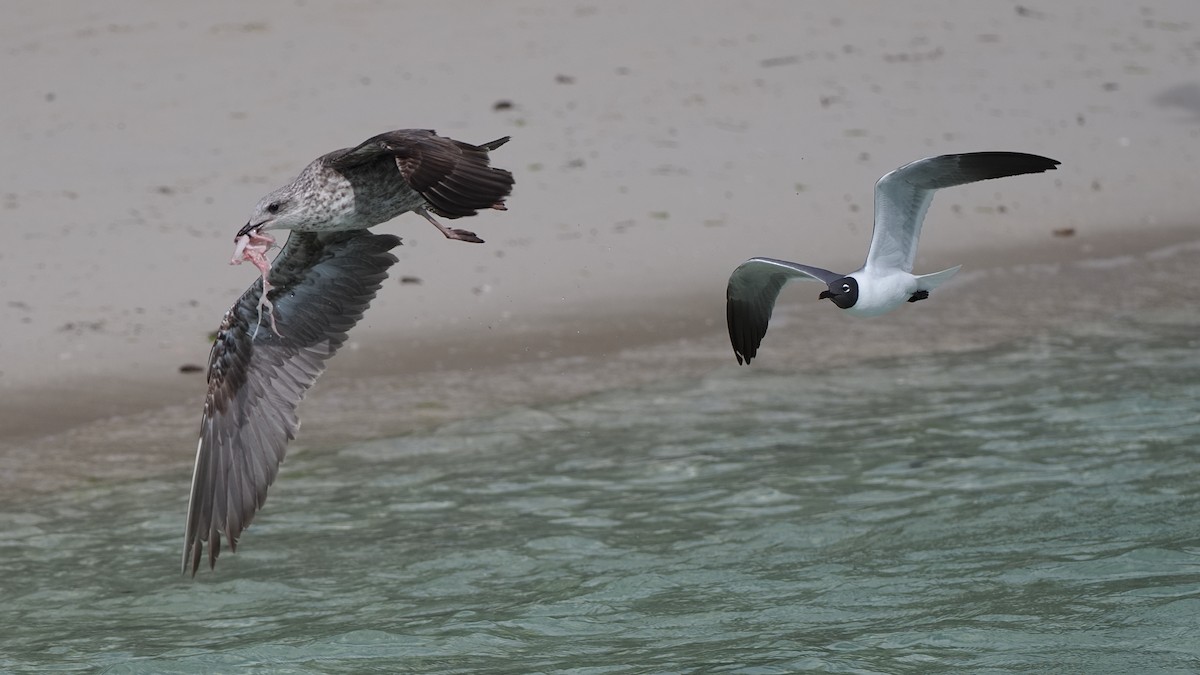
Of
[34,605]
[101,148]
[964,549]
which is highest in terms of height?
[101,148]

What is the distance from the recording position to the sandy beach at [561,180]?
10.5m

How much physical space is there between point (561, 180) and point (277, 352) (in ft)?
17.1

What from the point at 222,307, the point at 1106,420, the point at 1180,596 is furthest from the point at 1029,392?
the point at 222,307

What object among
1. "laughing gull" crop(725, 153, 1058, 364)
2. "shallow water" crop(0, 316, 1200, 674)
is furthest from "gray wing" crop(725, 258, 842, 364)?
"shallow water" crop(0, 316, 1200, 674)

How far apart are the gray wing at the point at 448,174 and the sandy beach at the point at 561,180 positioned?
13.4 feet

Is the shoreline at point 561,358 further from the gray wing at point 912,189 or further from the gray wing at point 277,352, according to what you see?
the gray wing at point 912,189

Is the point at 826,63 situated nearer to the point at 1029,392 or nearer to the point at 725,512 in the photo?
the point at 1029,392

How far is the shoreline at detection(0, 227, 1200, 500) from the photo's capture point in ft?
31.0

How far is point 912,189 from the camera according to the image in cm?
620

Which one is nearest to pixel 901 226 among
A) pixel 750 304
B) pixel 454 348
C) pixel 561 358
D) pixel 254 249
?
pixel 750 304

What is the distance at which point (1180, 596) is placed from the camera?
685cm

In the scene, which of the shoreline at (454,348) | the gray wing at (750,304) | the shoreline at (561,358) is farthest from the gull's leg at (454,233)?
the shoreline at (454,348)

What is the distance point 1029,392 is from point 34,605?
18.9 feet

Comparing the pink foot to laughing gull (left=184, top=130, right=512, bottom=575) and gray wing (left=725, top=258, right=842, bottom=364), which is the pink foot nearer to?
laughing gull (left=184, top=130, right=512, bottom=575)
